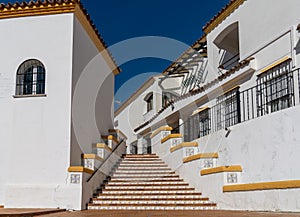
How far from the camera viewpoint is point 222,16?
47.0ft

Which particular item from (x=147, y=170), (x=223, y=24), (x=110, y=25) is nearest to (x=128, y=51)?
(x=110, y=25)

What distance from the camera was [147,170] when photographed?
1315 cm

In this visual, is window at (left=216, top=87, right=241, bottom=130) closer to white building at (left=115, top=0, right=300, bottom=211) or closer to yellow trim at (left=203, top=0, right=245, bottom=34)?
white building at (left=115, top=0, right=300, bottom=211)

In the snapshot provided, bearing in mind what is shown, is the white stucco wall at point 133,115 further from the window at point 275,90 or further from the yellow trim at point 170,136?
the window at point 275,90

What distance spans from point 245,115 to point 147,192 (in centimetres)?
401

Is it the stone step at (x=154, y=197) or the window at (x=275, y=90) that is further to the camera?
the stone step at (x=154, y=197)

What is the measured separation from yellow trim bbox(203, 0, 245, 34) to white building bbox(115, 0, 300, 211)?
36 mm

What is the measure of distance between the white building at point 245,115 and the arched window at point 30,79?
4.96m

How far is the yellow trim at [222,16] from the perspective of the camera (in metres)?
13.3

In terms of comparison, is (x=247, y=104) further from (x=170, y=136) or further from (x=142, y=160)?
(x=142, y=160)

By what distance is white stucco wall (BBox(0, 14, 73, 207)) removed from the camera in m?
9.83

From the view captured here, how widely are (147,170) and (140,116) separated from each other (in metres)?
14.6

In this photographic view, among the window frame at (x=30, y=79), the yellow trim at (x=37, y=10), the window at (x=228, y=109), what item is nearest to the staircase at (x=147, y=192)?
the window at (x=228, y=109)

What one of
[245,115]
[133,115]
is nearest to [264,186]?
[245,115]
